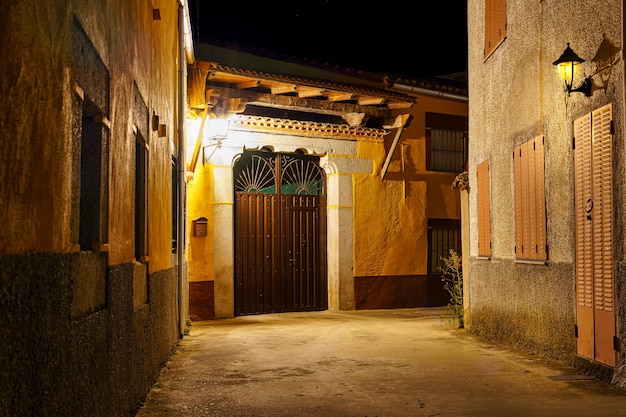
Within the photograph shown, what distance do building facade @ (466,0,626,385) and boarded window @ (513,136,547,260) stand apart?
1 cm

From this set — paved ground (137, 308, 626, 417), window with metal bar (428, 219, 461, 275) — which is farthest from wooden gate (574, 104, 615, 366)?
window with metal bar (428, 219, 461, 275)

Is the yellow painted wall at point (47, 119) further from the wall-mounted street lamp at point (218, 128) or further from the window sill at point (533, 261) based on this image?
the wall-mounted street lamp at point (218, 128)

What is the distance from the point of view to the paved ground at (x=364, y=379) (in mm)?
5652

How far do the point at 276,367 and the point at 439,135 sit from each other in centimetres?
990

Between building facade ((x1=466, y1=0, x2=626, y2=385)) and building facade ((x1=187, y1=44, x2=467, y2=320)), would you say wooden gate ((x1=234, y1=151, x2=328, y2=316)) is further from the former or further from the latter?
building facade ((x1=466, y1=0, x2=626, y2=385))

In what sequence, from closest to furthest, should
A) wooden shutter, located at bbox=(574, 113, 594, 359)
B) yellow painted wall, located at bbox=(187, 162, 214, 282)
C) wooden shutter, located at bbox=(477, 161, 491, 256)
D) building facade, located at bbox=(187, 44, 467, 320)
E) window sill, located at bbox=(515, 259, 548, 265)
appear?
wooden shutter, located at bbox=(574, 113, 594, 359)
window sill, located at bbox=(515, 259, 548, 265)
wooden shutter, located at bbox=(477, 161, 491, 256)
yellow painted wall, located at bbox=(187, 162, 214, 282)
building facade, located at bbox=(187, 44, 467, 320)

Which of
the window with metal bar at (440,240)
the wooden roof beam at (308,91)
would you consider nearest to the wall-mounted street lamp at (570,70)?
the wooden roof beam at (308,91)

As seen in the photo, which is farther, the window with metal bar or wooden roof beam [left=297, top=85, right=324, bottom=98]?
the window with metal bar

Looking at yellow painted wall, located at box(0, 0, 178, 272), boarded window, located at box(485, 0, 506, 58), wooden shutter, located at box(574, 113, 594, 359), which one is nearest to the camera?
yellow painted wall, located at box(0, 0, 178, 272)

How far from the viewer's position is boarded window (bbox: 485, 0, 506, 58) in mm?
9422

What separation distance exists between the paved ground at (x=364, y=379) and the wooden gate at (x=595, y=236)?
1.47 ft

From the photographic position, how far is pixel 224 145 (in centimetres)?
1305

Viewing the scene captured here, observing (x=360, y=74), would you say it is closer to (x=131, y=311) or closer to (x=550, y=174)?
(x=550, y=174)

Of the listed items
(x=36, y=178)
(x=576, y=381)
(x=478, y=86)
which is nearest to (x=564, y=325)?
(x=576, y=381)
